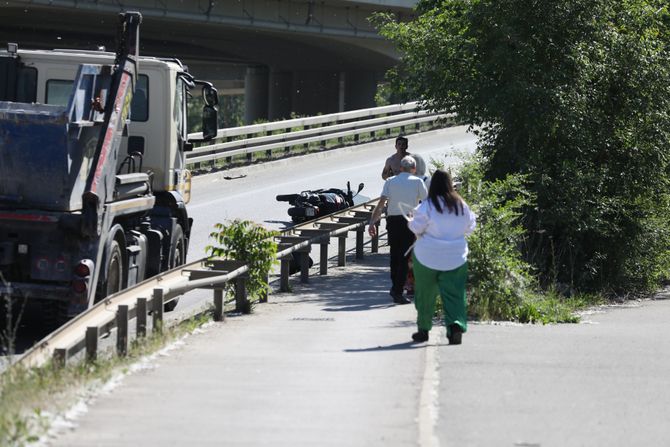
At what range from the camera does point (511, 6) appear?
63.2 feet

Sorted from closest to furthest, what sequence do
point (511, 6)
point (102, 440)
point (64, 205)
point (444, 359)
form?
point (102, 440), point (444, 359), point (64, 205), point (511, 6)

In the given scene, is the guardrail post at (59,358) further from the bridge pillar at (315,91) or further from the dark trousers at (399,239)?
the bridge pillar at (315,91)

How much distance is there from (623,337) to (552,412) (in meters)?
4.79

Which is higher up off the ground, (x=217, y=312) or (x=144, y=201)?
(x=144, y=201)

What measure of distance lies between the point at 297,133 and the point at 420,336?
28.3 meters

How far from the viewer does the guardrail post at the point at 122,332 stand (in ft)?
33.2

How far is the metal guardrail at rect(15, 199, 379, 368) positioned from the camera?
9.27 meters

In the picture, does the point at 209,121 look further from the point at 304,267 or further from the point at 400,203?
the point at 400,203

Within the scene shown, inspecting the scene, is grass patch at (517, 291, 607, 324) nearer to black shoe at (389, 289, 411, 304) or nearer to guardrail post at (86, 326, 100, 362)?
black shoe at (389, 289, 411, 304)

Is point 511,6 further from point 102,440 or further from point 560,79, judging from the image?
point 102,440

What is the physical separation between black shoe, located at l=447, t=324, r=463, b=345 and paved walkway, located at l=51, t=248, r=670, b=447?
0.36 ft

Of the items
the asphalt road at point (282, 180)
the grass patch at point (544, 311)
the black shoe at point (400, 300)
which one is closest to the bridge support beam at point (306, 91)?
the asphalt road at point (282, 180)

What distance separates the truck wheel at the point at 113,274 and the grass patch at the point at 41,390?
2.46 m

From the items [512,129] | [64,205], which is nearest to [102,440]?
[64,205]
